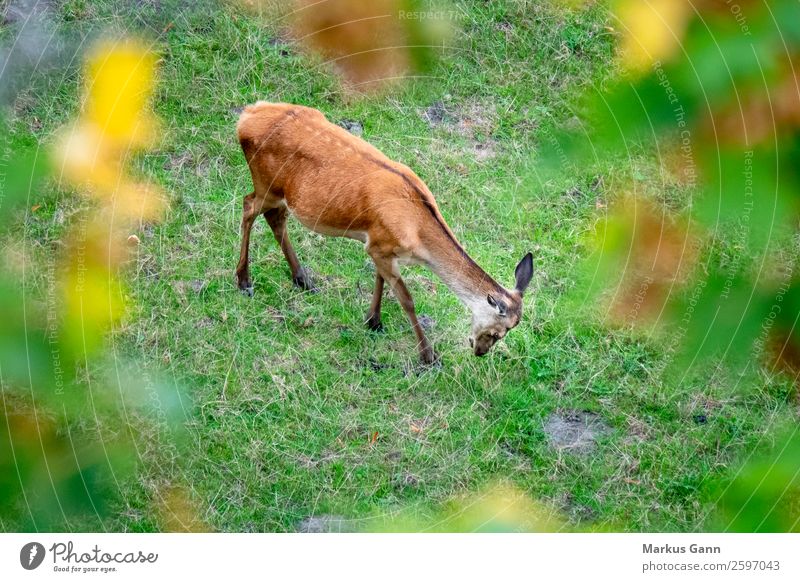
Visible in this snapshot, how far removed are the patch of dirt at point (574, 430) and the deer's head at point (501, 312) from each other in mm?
→ 668

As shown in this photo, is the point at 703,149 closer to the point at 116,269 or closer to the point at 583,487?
the point at 583,487

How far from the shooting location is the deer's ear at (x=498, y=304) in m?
5.86

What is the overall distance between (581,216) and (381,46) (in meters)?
1.92

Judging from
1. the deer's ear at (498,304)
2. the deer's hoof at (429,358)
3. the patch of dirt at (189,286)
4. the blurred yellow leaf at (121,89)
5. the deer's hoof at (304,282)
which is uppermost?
the blurred yellow leaf at (121,89)

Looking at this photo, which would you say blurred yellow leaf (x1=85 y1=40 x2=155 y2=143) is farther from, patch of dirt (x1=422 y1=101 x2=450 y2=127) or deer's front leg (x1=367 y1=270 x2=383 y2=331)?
deer's front leg (x1=367 y1=270 x2=383 y2=331)

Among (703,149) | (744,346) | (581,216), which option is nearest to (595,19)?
(581,216)

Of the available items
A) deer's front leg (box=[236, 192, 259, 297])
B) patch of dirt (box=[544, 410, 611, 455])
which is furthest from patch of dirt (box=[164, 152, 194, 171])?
patch of dirt (box=[544, 410, 611, 455])

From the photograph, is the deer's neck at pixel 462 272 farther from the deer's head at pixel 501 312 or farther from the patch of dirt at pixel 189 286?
the patch of dirt at pixel 189 286

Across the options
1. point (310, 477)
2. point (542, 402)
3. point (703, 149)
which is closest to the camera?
point (703, 149)

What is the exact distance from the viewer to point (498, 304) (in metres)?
5.86

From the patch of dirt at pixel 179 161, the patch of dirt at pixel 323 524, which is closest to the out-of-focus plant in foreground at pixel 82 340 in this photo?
the patch of dirt at pixel 179 161

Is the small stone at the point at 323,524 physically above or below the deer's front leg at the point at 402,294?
below

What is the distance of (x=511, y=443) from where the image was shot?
5.68 meters
